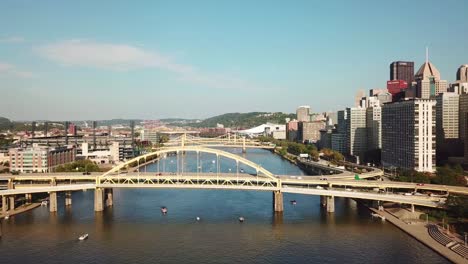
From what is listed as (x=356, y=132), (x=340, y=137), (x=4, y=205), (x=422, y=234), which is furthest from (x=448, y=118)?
(x=4, y=205)

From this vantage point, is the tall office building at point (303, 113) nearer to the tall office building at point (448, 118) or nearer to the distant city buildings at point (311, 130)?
the distant city buildings at point (311, 130)

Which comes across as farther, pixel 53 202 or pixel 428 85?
pixel 428 85

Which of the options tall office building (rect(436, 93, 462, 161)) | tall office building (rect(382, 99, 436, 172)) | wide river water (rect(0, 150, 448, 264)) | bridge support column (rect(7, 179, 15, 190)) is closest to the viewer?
wide river water (rect(0, 150, 448, 264))

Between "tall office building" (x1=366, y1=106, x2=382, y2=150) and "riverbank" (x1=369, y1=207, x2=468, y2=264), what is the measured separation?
37104 mm

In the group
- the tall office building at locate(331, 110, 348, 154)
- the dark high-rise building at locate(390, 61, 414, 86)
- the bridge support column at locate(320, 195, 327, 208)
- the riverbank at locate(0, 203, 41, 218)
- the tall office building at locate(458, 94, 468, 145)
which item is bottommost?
the riverbank at locate(0, 203, 41, 218)

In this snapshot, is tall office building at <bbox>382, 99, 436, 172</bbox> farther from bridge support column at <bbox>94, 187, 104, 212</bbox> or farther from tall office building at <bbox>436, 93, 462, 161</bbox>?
bridge support column at <bbox>94, 187, 104, 212</bbox>

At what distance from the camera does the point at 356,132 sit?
69.2 metres

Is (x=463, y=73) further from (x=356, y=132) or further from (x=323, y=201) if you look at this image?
(x=323, y=201)

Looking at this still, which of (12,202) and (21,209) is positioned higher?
(12,202)

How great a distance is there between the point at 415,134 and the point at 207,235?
27047mm

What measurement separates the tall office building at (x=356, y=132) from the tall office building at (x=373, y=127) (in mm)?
622

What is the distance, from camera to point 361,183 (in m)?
34.1

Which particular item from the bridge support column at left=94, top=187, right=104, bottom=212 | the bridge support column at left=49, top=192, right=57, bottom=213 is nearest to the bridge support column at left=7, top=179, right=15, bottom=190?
the bridge support column at left=49, top=192, right=57, bottom=213

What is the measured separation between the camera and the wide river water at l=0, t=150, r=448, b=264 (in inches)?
853
